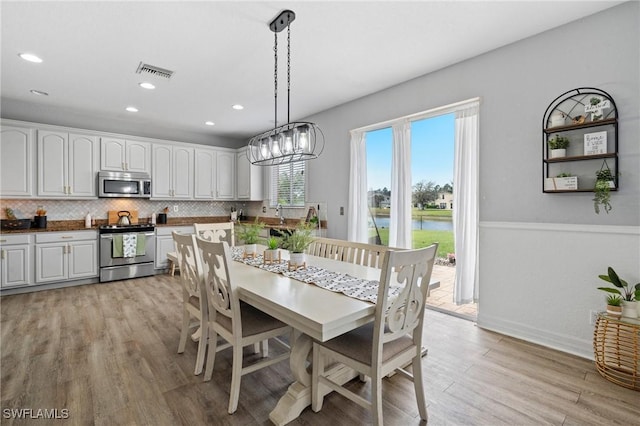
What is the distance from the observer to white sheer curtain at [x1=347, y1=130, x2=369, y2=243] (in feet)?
13.5

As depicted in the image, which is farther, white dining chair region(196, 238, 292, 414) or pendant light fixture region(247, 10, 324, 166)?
pendant light fixture region(247, 10, 324, 166)

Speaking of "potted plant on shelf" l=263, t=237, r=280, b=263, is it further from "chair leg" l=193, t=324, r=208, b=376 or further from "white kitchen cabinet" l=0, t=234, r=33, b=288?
"white kitchen cabinet" l=0, t=234, r=33, b=288

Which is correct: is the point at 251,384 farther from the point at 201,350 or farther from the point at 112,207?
the point at 112,207

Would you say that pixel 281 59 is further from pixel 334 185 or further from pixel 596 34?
pixel 596 34

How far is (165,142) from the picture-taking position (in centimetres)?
544

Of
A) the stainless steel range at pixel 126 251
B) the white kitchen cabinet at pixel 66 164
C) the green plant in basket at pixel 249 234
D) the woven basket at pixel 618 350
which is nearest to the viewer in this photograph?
the woven basket at pixel 618 350

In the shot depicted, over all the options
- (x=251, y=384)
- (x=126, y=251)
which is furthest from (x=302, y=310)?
(x=126, y=251)

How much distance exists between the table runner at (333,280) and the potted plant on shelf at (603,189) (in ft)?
5.84

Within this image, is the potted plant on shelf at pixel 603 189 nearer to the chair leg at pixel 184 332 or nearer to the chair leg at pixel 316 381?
the chair leg at pixel 316 381

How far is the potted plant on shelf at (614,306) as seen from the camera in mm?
2113

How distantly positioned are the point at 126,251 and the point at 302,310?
451cm

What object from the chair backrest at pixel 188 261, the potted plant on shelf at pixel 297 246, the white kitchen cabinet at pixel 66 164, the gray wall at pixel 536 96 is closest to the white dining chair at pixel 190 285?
the chair backrest at pixel 188 261

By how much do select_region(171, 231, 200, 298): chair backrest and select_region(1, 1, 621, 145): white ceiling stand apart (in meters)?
1.70

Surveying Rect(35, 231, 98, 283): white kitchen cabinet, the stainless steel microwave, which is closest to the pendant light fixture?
the stainless steel microwave
